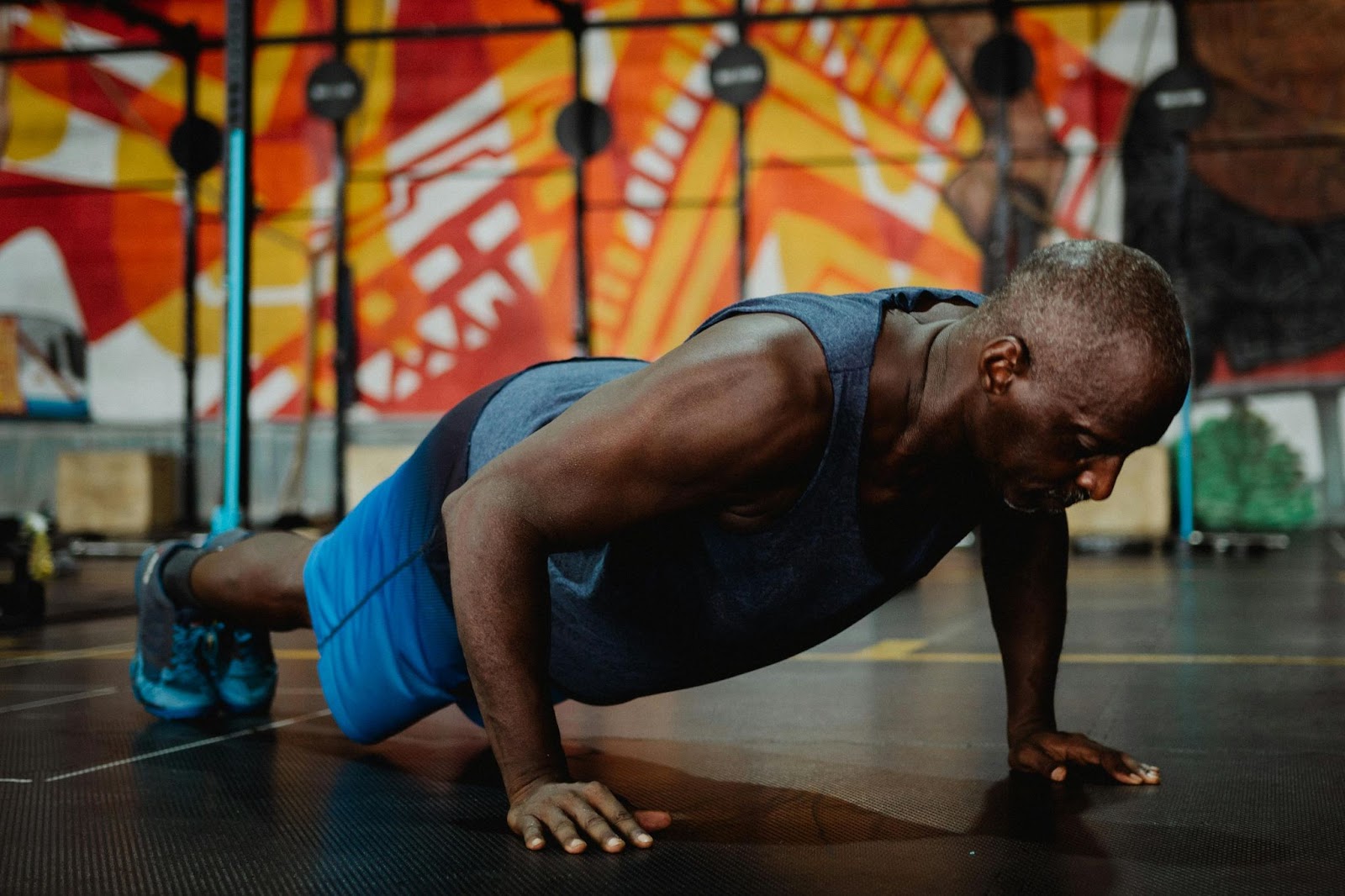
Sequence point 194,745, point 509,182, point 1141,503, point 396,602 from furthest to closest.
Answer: point 509,182 → point 1141,503 → point 194,745 → point 396,602

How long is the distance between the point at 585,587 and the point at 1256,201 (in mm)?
8417

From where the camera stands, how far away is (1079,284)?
1.31 meters

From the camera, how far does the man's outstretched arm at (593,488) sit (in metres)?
1.32

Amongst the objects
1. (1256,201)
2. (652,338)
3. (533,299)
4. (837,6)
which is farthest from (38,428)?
(1256,201)

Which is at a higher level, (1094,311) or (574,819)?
(1094,311)

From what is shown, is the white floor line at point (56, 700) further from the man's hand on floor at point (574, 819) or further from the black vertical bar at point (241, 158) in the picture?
the man's hand on floor at point (574, 819)

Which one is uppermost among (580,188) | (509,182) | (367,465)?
(509,182)

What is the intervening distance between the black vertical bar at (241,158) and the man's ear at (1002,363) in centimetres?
266

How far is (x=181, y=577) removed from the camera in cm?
219

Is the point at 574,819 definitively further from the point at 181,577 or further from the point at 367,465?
the point at 367,465

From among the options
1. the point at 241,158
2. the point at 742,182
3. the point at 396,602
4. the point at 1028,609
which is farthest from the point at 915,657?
the point at 742,182

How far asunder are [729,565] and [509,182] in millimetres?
8445

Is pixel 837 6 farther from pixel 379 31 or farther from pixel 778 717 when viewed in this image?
pixel 778 717

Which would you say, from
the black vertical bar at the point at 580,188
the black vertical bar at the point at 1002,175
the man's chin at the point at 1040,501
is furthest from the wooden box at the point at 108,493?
the man's chin at the point at 1040,501
